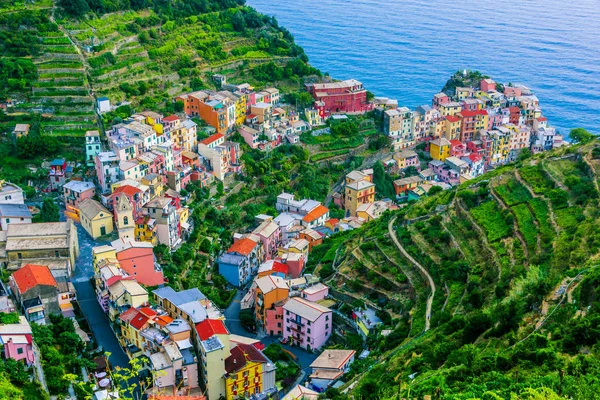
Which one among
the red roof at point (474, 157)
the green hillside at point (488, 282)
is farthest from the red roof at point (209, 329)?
the red roof at point (474, 157)

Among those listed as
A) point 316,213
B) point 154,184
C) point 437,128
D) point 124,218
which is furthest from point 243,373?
point 437,128

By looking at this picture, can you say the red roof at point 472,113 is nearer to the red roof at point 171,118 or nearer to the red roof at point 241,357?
the red roof at point 171,118

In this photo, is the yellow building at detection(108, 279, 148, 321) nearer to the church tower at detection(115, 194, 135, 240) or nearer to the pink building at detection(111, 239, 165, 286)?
the pink building at detection(111, 239, 165, 286)

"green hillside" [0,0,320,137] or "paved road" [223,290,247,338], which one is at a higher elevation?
"green hillside" [0,0,320,137]

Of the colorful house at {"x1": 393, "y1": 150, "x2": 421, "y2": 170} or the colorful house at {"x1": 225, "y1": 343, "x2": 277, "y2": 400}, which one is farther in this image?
the colorful house at {"x1": 393, "y1": 150, "x2": 421, "y2": 170}

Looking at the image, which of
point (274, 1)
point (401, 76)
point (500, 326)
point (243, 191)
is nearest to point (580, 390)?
point (500, 326)

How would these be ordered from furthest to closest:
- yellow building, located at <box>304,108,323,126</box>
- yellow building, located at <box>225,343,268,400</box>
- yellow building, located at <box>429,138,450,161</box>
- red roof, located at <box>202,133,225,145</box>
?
yellow building, located at <box>429,138,450,161</box>
yellow building, located at <box>304,108,323,126</box>
red roof, located at <box>202,133,225,145</box>
yellow building, located at <box>225,343,268,400</box>

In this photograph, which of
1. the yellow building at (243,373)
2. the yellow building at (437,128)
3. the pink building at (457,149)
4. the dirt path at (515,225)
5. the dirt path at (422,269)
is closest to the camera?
the yellow building at (243,373)

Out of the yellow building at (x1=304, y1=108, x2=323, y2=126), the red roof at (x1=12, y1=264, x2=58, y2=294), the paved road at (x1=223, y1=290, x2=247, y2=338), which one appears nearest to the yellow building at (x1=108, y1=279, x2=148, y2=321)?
the red roof at (x1=12, y1=264, x2=58, y2=294)
